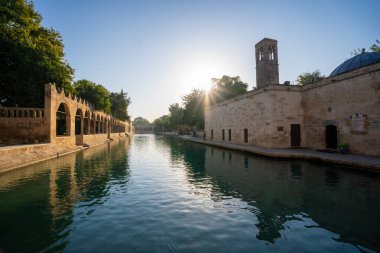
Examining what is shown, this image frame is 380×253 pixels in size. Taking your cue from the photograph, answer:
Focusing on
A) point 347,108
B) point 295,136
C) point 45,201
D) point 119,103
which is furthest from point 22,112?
point 119,103

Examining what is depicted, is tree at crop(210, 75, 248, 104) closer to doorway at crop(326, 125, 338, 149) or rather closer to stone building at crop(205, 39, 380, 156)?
stone building at crop(205, 39, 380, 156)

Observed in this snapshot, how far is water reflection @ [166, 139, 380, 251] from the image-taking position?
15.6 feet

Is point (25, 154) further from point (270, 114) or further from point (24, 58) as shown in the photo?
point (270, 114)

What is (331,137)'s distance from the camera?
1684 centimetres

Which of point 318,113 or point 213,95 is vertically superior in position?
point 213,95

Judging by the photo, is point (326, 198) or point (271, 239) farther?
point (326, 198)

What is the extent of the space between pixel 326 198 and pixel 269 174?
3549 millimetres

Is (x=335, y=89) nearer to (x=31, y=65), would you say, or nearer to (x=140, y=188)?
(x=140, y=188)

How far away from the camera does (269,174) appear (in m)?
10.4

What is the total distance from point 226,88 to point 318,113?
26.1m

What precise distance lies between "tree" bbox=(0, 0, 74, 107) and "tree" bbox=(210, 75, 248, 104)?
2852 cm

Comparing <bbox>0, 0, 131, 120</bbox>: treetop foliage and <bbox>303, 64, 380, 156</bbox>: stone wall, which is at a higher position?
<bbox>0, 0, 131, 120</bbox>: treetop foliage

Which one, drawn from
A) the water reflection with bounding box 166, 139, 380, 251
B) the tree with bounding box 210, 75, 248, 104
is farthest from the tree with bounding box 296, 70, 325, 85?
the water reflection with bounding box 166, 139, 380, 251

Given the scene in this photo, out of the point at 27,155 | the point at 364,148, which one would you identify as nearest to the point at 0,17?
the point at 27,155
